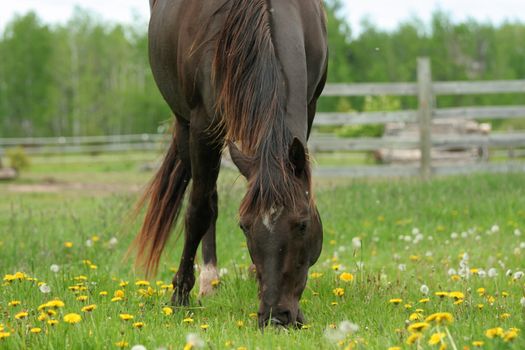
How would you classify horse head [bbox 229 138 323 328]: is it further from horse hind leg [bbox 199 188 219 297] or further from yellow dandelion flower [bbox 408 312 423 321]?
horse hind leg [bbox 199 188 219 297]

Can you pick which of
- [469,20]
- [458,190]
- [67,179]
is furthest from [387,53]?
[458,190]

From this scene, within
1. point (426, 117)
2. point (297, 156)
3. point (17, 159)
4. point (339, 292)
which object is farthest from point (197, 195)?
point (17, 159)

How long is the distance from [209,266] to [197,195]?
77 centimetres

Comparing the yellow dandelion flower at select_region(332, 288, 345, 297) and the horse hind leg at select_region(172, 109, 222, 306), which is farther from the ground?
the horse hind leg at select_region(172, 109, 222, 306)

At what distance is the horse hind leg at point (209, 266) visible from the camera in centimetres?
515

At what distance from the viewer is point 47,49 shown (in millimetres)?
48875

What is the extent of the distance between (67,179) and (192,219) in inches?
693

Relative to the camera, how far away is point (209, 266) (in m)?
5.48

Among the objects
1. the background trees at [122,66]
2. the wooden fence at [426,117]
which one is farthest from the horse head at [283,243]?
the background trees at [122,66]

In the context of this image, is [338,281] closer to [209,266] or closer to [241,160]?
[209,266]

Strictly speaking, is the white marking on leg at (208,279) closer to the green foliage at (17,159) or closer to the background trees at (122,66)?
the green foliage at (17,159)

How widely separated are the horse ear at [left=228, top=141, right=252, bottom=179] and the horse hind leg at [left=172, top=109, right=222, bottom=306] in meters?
0.76

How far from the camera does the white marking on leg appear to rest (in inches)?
204

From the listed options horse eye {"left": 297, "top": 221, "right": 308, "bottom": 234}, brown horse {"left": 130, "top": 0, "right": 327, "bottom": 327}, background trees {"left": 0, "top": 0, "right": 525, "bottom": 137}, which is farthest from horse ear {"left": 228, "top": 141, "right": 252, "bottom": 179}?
background trees {"left": 0, "top": 0, "right": 525, "bottom": 137}
